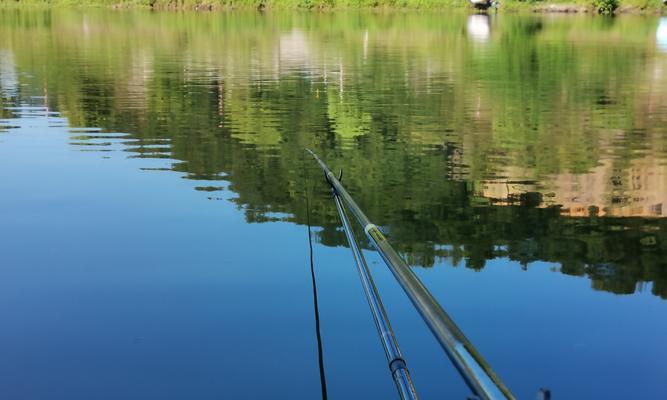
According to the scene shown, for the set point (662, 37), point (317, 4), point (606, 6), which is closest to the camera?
point (662, 37)

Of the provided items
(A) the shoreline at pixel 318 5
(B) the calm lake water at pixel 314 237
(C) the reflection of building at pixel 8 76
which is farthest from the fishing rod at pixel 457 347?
(A) the shoreline at pixel 318 5

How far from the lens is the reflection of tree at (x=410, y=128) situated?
40.0 feet

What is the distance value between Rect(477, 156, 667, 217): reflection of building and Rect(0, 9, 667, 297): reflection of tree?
0.58 ft

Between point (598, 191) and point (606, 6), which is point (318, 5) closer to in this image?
point (606, 6)

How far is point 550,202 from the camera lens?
45.7ft

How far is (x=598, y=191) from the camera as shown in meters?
14.7

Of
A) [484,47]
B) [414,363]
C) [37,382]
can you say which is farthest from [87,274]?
[484,47]

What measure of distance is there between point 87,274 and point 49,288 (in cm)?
61

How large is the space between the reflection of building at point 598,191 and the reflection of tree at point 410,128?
176 millimetres

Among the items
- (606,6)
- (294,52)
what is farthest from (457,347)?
(606,6)

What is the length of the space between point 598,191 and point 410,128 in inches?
298

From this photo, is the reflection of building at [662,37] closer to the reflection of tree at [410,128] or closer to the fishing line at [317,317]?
the reflection of tree at [410,128]

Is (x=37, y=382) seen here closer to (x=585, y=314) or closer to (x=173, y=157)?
(x=585, y=314)

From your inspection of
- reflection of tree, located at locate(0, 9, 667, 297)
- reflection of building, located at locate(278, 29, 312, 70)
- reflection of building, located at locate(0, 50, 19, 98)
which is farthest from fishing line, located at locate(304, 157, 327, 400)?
reflection of building, located at locate(278, 29, 312, 70)
